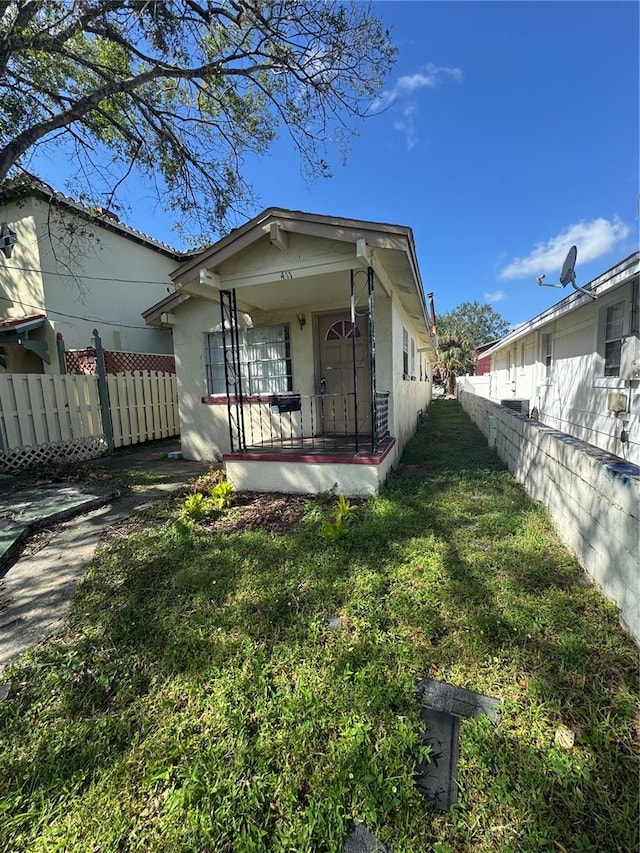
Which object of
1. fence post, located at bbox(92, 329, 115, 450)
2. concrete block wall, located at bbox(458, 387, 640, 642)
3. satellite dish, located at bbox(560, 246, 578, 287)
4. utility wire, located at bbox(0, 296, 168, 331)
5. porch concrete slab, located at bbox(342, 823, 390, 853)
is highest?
utility wire, located at bbox(0, 296, 168, 331)

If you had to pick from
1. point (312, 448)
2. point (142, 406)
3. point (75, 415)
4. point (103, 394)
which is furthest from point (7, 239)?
point (312, 448)

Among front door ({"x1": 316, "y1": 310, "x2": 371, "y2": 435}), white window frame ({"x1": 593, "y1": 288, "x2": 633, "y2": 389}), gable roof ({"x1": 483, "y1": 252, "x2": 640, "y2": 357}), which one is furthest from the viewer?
front door ({"x1": 316, "y1": 310, "x2": 371, "y2": 435})

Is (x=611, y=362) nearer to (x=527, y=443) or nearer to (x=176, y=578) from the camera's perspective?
(x=527, y=443)

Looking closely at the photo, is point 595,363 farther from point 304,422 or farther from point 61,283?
point 61,283

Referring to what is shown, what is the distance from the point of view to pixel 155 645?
2354 mm

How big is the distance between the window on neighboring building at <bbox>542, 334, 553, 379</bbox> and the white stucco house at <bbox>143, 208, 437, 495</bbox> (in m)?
4.08

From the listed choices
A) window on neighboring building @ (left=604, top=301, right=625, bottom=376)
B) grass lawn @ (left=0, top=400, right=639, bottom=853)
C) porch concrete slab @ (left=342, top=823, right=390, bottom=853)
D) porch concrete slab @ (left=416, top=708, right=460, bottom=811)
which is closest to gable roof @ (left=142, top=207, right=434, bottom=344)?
grass lawn @ (left=0, top=400, right=639, bottom=853)

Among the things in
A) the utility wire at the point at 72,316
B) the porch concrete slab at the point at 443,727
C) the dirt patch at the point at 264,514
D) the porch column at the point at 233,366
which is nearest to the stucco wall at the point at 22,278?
the utility wire at the point at 72,316

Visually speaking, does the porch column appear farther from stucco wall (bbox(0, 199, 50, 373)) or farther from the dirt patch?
stucco wall (bbox(0, 199, 50, 373))

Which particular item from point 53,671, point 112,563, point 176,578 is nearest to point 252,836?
point 53,671

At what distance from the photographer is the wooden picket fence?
21.9 feet

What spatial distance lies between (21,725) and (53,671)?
13.7 inches

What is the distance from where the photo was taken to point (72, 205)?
8562mm

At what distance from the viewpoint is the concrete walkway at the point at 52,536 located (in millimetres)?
2709
